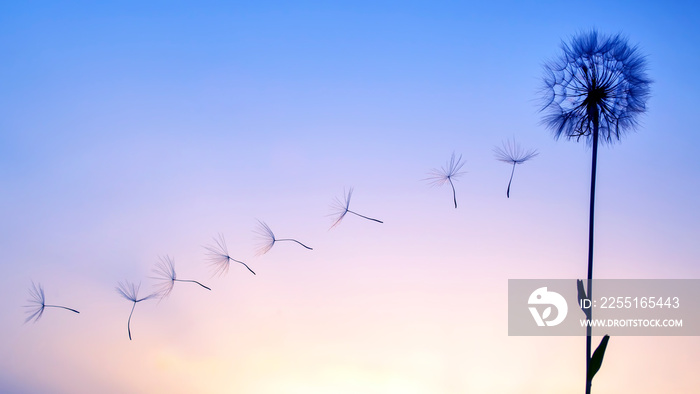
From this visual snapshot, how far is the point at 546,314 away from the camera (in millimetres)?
8219

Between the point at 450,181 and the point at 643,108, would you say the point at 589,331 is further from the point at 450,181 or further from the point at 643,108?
the point at 643,108

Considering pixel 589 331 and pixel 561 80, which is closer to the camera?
pixel 589 331

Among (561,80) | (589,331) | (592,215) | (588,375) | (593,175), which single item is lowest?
(588,375)

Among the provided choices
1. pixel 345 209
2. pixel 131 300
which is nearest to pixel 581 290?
pixel 345 209

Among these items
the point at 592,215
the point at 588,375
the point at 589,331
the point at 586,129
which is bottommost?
the point at 588,375

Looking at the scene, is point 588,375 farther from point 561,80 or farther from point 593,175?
point 561,80

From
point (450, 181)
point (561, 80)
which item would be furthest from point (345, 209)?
point (561, 80)

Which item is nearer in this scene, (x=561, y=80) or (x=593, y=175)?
(x=593, y=175)

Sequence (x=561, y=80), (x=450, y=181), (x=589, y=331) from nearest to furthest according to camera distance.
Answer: (x=589, y=331)
(x=450, y=181)
(x=561, y=80)

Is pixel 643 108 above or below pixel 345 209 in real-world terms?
above

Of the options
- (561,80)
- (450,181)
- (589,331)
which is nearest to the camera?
(589,331)

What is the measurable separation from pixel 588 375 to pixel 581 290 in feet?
3.20

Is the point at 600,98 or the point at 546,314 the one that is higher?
the point at 600,98

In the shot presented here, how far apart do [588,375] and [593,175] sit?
2339mm
